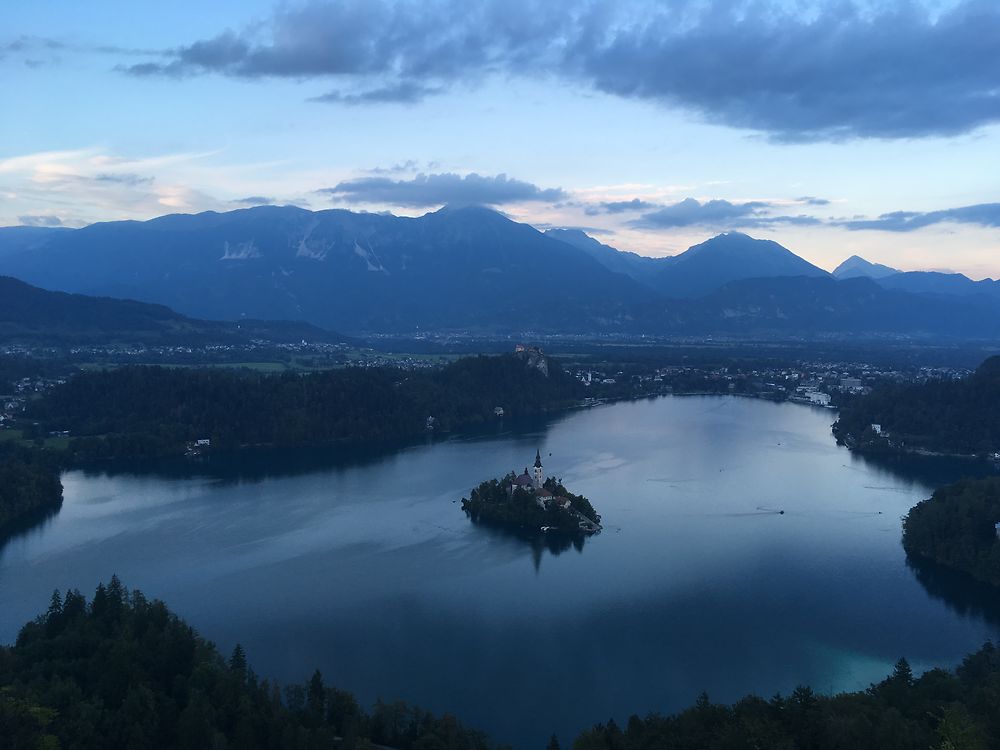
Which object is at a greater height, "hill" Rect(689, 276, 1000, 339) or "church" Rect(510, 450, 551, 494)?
"hill" Rect(689, 276, 1000, 339)

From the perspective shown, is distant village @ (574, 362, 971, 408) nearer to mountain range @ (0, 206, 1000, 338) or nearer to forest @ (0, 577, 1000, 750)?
forest @ (0, 577, 1000, 750)

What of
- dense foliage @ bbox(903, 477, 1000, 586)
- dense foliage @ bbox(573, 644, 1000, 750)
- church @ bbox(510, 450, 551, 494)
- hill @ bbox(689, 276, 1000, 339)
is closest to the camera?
dense foliage @ bbox(573, 644, 1000, 750)

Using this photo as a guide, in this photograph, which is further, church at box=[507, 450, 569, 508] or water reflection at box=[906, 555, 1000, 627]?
church at box=[507, 450, 569, 508]

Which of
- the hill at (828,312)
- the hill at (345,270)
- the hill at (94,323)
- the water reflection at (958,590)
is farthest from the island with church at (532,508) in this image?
the hill at (828,312)

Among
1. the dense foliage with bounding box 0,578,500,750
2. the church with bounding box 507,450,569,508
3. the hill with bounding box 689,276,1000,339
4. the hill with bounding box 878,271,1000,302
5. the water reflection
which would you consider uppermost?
the hill with bounding box 878,271,1000,302

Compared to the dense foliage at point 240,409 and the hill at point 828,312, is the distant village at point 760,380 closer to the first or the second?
the dense foliage at point 240,409

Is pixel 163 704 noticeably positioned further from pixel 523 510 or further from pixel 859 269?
pixel 859 269

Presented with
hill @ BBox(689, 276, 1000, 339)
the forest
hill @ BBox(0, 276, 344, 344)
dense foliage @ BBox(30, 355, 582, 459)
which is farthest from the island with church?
hill @ BBox(689, 276, 1000, 339)

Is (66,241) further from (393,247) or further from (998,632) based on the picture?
(998,632)

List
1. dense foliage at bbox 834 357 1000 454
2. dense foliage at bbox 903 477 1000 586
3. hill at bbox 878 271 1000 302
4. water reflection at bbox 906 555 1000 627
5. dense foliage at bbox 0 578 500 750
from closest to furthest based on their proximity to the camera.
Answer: dense foliage at bbox 0 578 500 750
water reflection at bbox 906 555 1000 627
dense foliage at bbox 903 477 1000 586
dense foliage at bbox 834 357 1000 454
hill at bbox 878 271 1000 302
